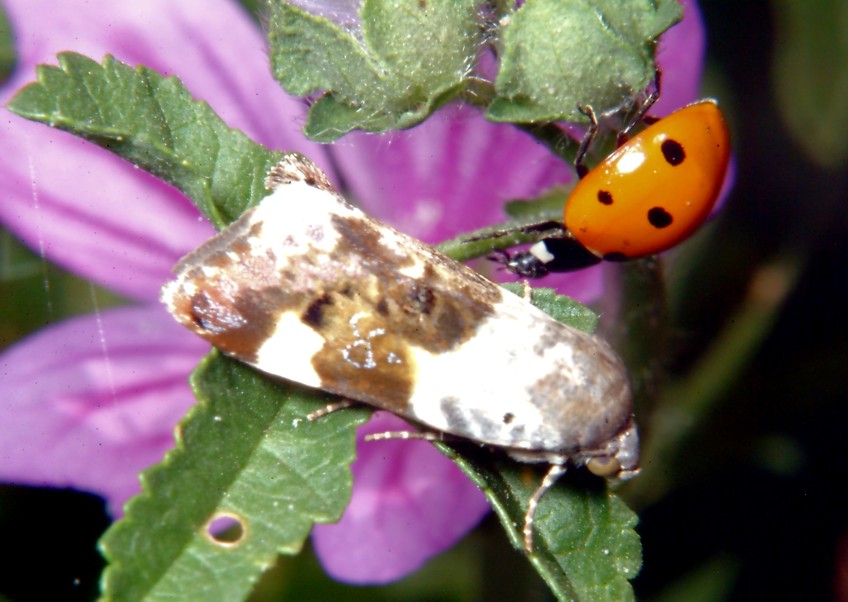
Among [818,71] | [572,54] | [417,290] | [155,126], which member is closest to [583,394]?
[417,290]

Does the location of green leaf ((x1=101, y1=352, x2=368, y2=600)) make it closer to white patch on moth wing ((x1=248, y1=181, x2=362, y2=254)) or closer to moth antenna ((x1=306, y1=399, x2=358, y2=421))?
moth antenna ((x1=306, y1=399, x2=358, y2=421))

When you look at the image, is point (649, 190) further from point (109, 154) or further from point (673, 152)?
point (109, 154)

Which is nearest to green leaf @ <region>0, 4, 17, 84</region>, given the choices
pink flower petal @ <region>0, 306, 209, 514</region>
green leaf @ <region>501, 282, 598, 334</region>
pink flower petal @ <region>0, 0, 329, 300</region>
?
pink flower petal @ <region>0, 0, 329, 300</region>

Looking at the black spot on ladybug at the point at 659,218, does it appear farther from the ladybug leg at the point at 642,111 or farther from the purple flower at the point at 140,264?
the purple flower at the point at 140,264

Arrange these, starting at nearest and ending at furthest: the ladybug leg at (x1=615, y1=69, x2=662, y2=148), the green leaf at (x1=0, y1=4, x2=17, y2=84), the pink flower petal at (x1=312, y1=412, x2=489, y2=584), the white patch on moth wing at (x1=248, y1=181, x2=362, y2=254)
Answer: the white patch on moth wing at (x1=248, y1=181, x2=362, y2=254)
the ladybug leg at (x1=615, y1=69, x2=662, y2=148)
the pink flower petal at (x1=312, y1=412, x2=489, y2=584)
the green leaf at (x1=0, y1=4, x2=17, y2=84)

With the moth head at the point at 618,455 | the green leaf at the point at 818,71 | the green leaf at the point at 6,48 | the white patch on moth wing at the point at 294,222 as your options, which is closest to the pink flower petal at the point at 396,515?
the moth head at the point at 618,455

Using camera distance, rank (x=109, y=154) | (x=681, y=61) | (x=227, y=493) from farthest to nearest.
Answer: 1. (x=109, y=154)
2. (x=681, y=61)
3. (x=227, y=493)
